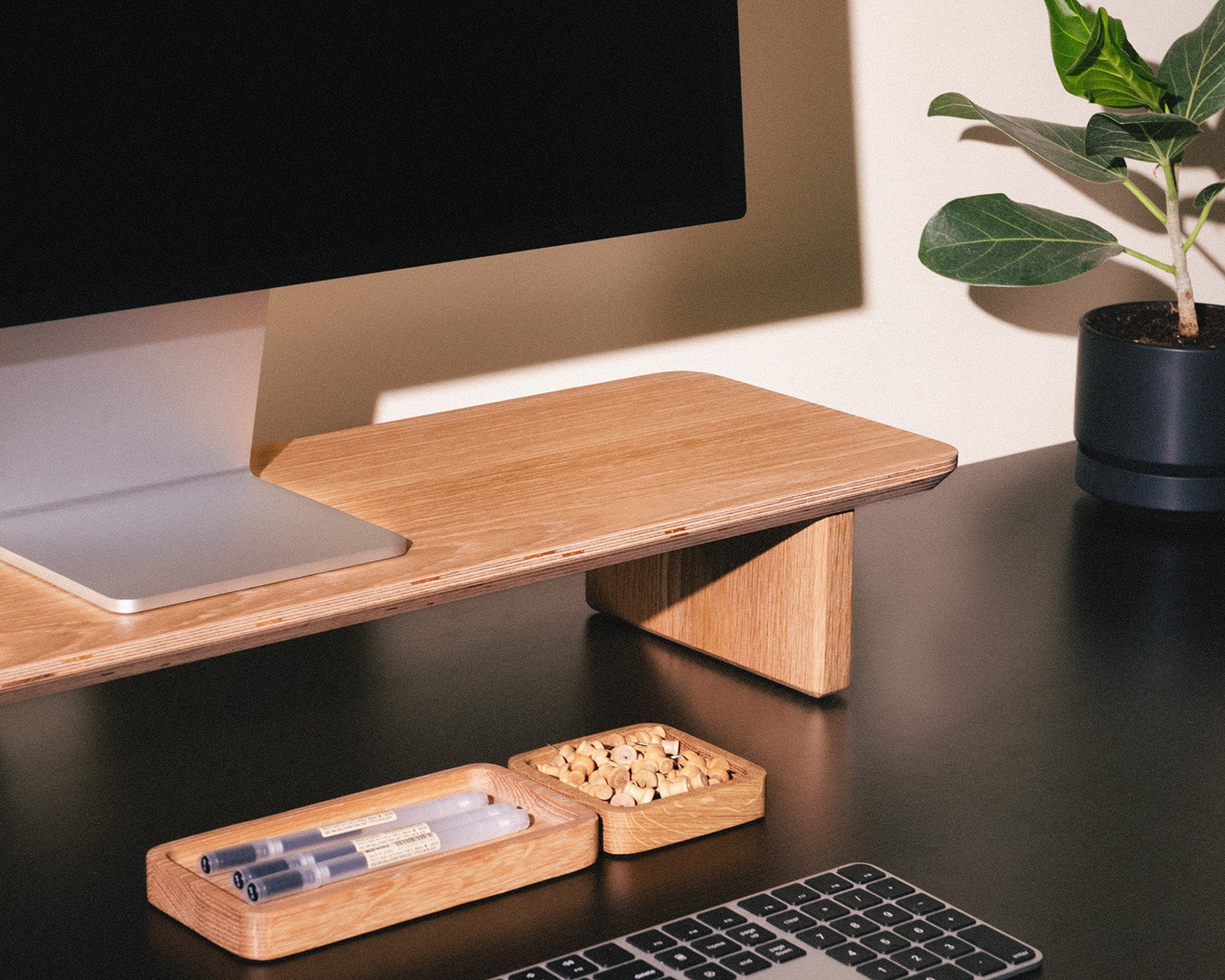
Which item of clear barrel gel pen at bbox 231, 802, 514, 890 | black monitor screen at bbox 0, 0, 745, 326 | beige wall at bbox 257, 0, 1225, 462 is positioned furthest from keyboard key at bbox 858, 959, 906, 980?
beige wall at bbox 257, 0, 1225, 462

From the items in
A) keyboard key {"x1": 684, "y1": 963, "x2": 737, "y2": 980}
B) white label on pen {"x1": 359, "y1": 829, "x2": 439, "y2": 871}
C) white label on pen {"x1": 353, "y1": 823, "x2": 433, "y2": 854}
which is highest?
white label on pen {"x1": 353, "y1": 823, "x2": 433, "y2": 854}

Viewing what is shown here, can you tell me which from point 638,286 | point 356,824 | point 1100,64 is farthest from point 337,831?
point 1100,64

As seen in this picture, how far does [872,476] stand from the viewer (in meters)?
1.03

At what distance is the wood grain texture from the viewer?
0.81 metres

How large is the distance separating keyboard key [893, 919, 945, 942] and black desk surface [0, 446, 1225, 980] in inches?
1.6

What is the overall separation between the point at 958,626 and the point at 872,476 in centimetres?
23

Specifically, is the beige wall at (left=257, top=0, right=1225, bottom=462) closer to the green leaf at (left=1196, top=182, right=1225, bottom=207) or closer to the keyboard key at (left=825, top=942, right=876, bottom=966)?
the green leaf at (left=1196, top=182, right=1225, bottom=207)

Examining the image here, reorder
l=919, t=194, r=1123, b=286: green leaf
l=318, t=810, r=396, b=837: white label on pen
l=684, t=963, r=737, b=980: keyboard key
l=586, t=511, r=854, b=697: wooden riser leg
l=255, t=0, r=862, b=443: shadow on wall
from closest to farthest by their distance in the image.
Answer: l=684, t=963, r=737, b=980: keyboard key < l=318, t=810, r=396, b=837: white label on pen < l=586, t=511, r=854, b=697: wooden riser leg < l=255, t=0, r=862, b=443: shadow on wall < l=919, t=194, r=1123, b=286: green leaf

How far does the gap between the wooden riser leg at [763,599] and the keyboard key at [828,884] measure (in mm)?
252

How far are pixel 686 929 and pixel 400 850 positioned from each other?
0.15 m

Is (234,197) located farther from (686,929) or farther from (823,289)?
(823,289)

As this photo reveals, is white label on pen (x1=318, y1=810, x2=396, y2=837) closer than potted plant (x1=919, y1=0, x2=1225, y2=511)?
Yes

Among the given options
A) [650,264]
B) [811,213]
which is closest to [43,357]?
[650,264]

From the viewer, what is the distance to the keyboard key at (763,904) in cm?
81
